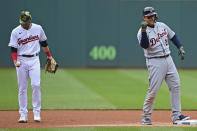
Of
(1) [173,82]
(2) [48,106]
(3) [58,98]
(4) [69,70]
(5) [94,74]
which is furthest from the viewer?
(4) [69,70]

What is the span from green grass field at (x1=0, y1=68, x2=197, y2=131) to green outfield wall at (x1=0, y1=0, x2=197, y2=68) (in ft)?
4.56

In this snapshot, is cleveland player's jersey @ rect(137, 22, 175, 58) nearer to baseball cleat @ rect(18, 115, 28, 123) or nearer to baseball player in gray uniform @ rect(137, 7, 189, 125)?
baseball player in gray uniform @ rect(137, 7, 189, 125)

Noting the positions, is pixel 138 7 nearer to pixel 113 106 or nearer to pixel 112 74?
pixel 112 74

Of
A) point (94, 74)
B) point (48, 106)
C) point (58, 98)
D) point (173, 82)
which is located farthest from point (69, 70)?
point (173, 82)

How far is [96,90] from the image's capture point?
1614cm

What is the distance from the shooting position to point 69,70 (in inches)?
901

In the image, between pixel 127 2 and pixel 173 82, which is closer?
pixel 173 82

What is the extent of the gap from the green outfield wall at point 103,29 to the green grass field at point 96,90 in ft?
4.56

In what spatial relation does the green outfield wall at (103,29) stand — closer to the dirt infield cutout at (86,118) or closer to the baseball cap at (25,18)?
the dirt infield cutout at (86,118)

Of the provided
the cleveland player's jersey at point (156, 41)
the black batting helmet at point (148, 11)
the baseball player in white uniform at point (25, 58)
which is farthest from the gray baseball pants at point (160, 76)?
the baseball player in white uniform at point (25, 58)

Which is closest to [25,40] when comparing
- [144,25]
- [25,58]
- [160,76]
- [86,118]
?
[25,58]

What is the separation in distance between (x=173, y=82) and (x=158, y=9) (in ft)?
47.4

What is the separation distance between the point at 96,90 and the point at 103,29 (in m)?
8.03

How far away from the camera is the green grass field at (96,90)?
1327 cm
